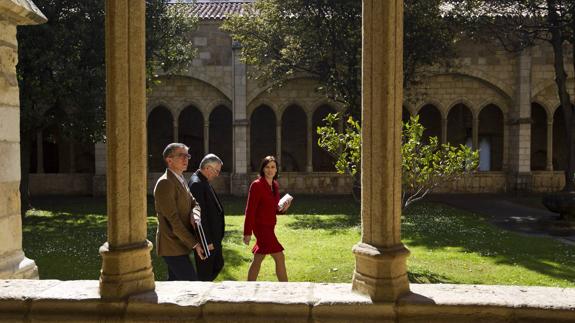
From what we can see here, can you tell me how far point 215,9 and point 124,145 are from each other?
15019 mm

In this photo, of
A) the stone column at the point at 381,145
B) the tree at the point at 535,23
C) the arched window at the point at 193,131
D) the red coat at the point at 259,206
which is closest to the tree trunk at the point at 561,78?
the tree at the point at 535,23

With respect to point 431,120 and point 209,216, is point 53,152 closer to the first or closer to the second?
point 431,120

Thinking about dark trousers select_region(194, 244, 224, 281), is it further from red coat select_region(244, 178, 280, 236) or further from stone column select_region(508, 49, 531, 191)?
stone column select_region(508, 49, 531, 191)

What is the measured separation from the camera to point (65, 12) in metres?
9.95

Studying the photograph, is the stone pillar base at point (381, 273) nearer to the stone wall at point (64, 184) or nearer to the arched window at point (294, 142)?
the stone wall at point (64, 184)

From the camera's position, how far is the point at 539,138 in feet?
61.0

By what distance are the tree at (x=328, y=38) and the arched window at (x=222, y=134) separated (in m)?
5.67

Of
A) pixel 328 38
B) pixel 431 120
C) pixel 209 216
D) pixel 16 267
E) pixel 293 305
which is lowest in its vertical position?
pixel 16 267

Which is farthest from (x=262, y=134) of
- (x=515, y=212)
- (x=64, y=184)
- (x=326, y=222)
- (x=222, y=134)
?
(x=515, y=212)

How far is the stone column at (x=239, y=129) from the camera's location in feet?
49.3

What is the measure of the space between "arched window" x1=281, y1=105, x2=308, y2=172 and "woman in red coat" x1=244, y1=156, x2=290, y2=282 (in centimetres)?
1438

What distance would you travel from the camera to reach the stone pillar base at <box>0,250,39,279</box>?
3.76m

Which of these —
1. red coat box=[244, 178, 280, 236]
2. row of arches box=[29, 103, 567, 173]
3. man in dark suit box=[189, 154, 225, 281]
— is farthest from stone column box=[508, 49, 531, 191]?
man in dark suit box=[189, 154, 225, 281]

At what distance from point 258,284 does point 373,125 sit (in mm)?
1057
